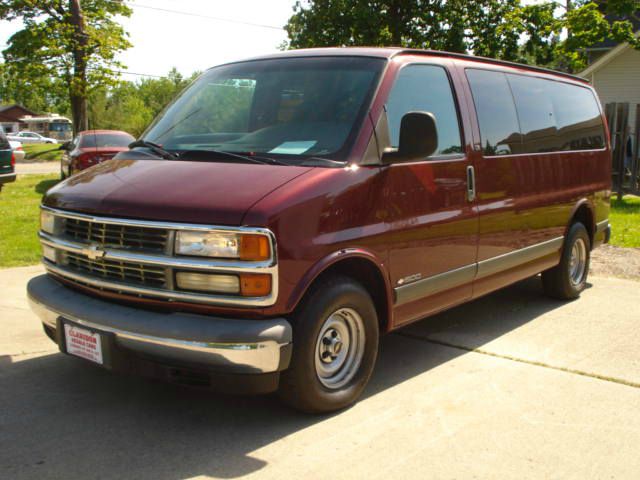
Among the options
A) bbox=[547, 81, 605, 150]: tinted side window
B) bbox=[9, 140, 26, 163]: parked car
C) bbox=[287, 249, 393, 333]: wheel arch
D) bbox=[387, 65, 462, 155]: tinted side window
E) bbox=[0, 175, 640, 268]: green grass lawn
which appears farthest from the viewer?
bbox=[9, 140, 26, 163]: parked car

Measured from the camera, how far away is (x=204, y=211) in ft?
11.7

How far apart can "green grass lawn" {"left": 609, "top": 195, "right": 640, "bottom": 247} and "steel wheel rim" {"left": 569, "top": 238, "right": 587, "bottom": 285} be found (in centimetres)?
317

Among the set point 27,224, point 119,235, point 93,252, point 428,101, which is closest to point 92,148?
point 27,224

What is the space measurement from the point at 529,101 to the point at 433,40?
24.3 meters

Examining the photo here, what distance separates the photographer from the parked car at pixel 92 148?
15.2 m

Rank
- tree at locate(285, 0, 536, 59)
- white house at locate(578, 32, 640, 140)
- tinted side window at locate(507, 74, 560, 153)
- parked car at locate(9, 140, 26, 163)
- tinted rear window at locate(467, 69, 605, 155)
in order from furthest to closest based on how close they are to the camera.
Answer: parked car at locate(9, 140, 26, 163) < tree at locate(285, 0, 536, 59) < white house at locate(578, 32, 640, 140) < tinted side window at locate(507, 74, 560, 153) < tinted rear window at locate(467, 69, 605, 155)

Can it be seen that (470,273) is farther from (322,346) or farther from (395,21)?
(395,21)

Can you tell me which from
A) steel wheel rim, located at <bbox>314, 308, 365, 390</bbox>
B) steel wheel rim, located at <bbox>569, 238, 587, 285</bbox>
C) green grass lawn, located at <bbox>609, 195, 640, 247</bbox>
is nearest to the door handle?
steel wheel rim, located at <bbox>314, 308, 365, 390</bbox>

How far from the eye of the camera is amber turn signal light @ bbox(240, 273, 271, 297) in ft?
11.6

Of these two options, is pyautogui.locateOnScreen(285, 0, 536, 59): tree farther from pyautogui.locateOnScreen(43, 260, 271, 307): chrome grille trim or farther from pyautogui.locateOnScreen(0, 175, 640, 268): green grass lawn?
pyautogui.locateOnScreen(43, 260, 271, 307): chrome grille trim

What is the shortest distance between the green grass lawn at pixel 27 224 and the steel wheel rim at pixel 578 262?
3185mm

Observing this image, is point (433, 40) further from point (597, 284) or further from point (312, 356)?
point (312, 356)

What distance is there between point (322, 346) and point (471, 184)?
70.4 inches

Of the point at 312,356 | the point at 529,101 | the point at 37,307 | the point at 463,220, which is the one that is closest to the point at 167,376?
the point at 312,356
